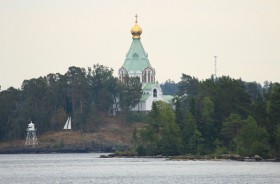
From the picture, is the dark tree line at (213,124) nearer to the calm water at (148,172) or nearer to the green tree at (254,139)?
the green tree at (254,139)

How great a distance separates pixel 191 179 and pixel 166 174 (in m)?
9.52

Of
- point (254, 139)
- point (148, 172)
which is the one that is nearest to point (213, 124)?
point (254, 139)

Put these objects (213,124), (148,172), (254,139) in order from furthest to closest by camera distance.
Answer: (213,124) → (254,139) → (148,172)

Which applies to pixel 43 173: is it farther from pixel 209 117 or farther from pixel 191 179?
pixel 209 117

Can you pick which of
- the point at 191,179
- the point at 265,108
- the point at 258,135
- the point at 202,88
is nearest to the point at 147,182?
the point at 191,179

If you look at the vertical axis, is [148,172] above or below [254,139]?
below

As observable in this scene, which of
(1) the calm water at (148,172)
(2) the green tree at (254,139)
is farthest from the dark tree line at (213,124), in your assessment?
(1) the calm water at (148,172)

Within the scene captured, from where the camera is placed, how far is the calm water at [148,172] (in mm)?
118812

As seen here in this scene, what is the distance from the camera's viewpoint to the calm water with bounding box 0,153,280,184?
118812mm

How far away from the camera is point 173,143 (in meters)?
171

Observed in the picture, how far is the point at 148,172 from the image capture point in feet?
437

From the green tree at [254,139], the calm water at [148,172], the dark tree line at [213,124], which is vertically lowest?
the calm water at [148,172]

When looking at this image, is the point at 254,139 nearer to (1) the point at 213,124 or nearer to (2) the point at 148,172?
(1) the point at 213,124

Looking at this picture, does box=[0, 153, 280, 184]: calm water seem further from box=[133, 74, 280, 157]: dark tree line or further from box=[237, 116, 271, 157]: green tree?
box=[133, 74, 280, 157]: dark tree line
